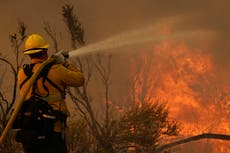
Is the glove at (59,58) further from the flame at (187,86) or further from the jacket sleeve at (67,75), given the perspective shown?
the flame at (187,86)

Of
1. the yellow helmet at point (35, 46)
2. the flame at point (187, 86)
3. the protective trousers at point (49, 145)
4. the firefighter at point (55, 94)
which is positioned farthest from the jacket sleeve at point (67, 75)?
the flame at point (187, 86)

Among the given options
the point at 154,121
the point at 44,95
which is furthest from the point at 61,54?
the point at 154,121

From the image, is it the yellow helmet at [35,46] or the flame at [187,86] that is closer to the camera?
the yellow helmet at [35,46]

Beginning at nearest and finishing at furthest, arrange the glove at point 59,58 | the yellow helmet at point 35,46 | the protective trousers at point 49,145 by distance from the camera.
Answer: the protective trousers at point 49,145, the glove at point 59,58, the yellow helmet at point 35,46

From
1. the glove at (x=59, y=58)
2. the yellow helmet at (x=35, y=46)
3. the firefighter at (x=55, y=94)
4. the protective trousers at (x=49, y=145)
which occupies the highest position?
the yellow helmet at (x=35, y=46)

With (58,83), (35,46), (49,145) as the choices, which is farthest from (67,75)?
(49,145)

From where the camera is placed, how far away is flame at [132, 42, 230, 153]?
46.7 metres

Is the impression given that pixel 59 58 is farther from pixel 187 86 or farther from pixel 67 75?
pixel 187 86

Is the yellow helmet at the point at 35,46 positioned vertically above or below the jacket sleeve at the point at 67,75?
above

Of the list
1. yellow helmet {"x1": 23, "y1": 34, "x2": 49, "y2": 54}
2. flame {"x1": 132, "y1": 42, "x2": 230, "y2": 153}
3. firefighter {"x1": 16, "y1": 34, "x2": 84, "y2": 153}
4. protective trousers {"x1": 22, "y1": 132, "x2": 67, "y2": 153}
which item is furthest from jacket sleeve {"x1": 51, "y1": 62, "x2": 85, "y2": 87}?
flame {"x1": 132, "y1": 42, "x2": 230, "y2": 153}

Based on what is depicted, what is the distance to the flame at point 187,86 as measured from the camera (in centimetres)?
4672

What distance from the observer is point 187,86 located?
4756cm

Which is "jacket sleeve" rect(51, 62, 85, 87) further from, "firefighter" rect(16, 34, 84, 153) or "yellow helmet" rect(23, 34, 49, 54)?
"yellow helmet" rect(23, 34, 49, 54)

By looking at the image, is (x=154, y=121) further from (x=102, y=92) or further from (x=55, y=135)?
(x=102, y=92)
